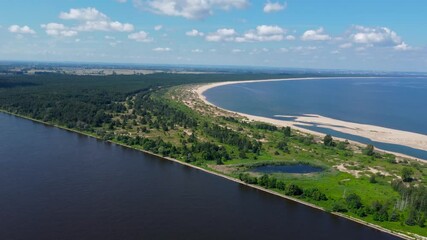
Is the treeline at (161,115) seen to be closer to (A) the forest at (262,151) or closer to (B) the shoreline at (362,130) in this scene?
(A) the forest at (262,151)

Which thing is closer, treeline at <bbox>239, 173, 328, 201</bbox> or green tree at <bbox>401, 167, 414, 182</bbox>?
treeline at <bbox>239, 173, 328, 201</bbox>

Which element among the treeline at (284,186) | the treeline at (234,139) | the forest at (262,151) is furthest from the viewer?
the treeline at (234,139)

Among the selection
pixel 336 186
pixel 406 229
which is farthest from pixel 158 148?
pixel 406 229

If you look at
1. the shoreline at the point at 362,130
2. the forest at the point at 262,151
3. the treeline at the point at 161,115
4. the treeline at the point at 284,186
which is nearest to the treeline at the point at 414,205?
the forest at the point at 262,151

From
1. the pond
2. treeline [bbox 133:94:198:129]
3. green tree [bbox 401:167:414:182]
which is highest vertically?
treeline [bbox 133:94:198:129]

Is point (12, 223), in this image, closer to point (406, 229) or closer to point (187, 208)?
point (187, 208)

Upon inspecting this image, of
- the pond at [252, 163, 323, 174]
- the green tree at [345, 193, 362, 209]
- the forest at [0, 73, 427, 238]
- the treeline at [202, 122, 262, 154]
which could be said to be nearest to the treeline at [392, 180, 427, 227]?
the forest at [0, 73, 427, 238]

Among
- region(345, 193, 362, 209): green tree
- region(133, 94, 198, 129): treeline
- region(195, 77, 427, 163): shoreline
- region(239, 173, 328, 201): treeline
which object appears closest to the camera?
region(345, 193, 362, 209): green tree

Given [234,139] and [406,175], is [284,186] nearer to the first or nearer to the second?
[406,175]

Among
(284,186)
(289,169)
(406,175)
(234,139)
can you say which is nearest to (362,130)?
(234,139)

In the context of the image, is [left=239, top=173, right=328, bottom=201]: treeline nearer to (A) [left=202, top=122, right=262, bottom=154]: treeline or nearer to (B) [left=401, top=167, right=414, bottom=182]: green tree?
(A) [left=202, top=122, right=262, bottom=154]: treeline
